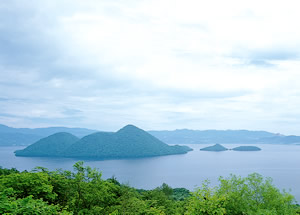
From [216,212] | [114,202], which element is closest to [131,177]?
[114,202]

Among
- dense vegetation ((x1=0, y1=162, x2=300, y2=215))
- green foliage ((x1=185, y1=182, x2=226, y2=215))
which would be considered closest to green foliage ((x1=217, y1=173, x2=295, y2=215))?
dense vegetation ((x1=0, y1=162, x2=300, y2=215))

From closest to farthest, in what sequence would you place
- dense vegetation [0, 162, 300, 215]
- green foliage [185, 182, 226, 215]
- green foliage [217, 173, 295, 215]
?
green foliage [185, 182, 226, 215]
dense vegetation [0, 162, 300, 215]
green foliage [217, 173, 295, 215]

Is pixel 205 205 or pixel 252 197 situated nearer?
pixel 205 205

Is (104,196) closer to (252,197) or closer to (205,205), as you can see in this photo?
(205,205)

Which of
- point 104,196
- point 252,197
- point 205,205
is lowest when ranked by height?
point 252,197

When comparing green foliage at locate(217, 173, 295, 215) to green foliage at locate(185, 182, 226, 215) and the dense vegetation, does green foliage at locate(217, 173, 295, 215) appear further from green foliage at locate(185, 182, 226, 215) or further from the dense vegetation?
green foliage at locate(185, 182, 226, 215)

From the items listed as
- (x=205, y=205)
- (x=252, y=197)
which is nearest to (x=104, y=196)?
(x=205, y=205)

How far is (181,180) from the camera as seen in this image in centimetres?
13288

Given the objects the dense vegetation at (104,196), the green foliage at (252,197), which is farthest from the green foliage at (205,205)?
the green foliage at (252,197)

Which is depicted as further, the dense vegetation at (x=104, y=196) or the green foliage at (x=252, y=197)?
the green foliage at (x=252, y=197)

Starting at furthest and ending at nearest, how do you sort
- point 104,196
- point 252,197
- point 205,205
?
1. point 252,197
2. point 104,196
3. point 205,205

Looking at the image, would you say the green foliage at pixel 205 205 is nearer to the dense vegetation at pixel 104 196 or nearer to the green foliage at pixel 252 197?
the dense vegetation at pixel 104 196

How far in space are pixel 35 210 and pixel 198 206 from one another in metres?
12.2

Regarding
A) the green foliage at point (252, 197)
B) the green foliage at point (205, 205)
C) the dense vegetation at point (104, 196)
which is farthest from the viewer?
the green foliage at point (252, 197)
